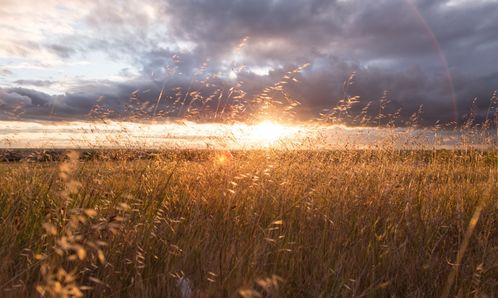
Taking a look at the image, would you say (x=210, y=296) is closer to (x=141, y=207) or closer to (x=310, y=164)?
(x=141, y=207)

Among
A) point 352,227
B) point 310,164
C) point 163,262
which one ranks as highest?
point 310,164

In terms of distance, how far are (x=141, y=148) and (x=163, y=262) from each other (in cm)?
298

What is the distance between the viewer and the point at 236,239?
3.17 m

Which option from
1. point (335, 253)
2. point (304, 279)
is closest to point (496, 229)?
point (335, 253)

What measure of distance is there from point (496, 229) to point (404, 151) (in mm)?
2973

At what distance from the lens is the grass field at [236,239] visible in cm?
229

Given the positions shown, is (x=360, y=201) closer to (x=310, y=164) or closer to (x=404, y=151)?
(x=310, y=164)

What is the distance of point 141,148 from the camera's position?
559cm

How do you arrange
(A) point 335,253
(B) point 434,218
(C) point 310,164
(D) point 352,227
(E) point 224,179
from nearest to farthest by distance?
1. (A) point 335,253
2. (D) point 352,227
3. (B) point 434,218
4. (E) point 224,179
5. (C) point 310,164

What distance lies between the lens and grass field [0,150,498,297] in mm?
2291

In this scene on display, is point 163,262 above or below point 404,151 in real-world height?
below

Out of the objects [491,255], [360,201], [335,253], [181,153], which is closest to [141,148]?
[181,153]

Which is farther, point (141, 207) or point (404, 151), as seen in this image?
point (404, 151)

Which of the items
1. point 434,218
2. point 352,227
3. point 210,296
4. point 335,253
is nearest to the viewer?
point 210,296
